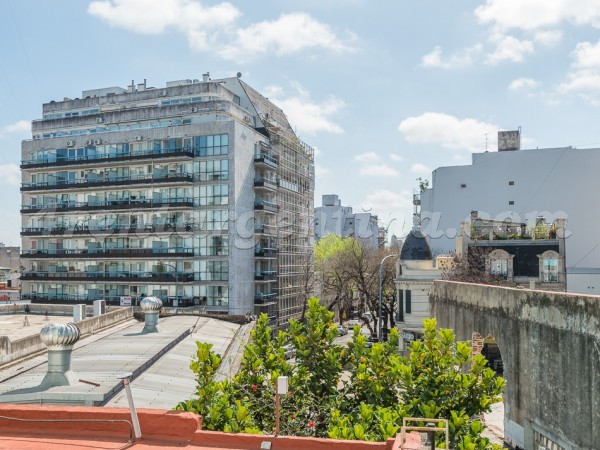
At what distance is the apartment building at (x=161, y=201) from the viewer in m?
52.1

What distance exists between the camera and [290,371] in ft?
41.1

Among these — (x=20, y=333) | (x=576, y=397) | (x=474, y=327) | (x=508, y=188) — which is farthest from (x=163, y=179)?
(x=576, y=397)

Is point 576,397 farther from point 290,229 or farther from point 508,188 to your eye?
point 290,229

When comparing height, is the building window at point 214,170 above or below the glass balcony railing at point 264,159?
below

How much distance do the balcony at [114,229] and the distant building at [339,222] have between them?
74.5 meters

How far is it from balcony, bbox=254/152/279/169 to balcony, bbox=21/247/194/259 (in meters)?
11.0

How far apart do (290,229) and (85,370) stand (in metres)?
46.4

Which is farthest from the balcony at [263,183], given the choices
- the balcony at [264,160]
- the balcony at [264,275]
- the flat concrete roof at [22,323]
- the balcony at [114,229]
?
the flat concrete roof at [22,323]

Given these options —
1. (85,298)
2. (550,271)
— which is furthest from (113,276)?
(550,271)

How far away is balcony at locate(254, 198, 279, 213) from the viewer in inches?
2191

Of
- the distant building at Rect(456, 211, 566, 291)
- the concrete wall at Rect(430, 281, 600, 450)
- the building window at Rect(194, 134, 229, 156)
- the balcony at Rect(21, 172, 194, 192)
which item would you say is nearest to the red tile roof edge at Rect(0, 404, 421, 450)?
the concrete wall at Rect(430, 281, 600, 450)

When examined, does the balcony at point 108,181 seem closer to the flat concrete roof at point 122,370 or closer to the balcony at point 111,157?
the balcony at point 111,157

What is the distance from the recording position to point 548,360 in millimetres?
14195

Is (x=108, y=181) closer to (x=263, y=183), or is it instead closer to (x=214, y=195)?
(x=214, y=195)
